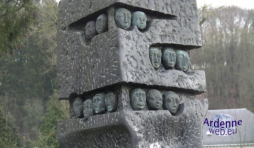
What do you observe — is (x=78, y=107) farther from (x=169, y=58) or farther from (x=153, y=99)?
(x=169, y=58)

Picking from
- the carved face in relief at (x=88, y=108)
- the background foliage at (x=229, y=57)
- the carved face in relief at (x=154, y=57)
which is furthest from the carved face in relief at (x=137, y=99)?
the background foliage at (x=229, y=57)

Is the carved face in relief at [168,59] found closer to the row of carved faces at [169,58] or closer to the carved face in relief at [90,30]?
the row of carved faces at [169,58]

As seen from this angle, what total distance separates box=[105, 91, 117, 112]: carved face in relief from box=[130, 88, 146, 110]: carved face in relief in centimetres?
10

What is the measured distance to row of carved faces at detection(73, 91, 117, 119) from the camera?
2.00 meters

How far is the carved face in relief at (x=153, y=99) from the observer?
2.03m

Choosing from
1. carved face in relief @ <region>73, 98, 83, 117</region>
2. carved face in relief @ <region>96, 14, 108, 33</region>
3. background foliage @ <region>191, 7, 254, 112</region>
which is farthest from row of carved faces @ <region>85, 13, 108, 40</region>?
background foliage @ <region>191, 7, 254, 112</region>

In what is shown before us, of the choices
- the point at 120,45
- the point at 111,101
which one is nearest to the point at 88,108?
the point at 111,101

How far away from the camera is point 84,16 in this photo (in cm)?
227

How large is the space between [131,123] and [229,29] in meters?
13.7

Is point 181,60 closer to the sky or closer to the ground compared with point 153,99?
closer to the sky

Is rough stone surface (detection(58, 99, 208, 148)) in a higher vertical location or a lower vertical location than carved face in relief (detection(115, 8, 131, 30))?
lower

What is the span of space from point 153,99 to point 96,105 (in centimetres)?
35

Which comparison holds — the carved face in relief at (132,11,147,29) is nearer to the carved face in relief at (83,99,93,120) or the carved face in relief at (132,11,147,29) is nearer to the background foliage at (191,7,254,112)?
the carved face in relief at (83,99,93,120)

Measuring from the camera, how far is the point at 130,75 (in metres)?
1.92
